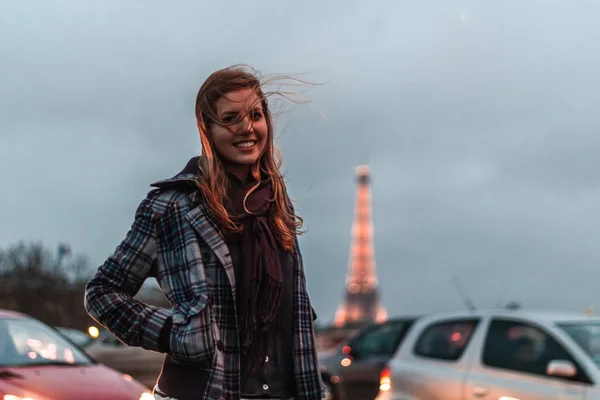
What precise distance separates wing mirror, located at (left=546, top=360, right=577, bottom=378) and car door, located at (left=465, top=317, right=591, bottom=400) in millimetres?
29

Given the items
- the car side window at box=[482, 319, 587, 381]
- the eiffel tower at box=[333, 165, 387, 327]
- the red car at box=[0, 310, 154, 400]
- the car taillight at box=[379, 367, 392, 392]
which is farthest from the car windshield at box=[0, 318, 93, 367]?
the eiffel tower at box=[333, 165, 387, 327]

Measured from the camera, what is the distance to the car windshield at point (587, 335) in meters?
6.45

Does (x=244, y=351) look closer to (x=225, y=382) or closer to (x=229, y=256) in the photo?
(x=225, y=382)

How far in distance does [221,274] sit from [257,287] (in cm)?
11

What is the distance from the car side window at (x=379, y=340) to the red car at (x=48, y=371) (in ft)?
18.6

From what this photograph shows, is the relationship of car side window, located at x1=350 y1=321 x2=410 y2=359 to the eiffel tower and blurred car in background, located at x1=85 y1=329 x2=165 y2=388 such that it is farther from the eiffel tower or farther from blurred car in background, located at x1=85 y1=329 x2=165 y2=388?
the eiffel tower

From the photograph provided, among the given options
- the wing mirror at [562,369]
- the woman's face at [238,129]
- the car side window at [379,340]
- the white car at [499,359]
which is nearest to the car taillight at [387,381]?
the white car at [499,359]

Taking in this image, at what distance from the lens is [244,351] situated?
2.45 m

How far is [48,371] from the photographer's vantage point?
6.28 meters

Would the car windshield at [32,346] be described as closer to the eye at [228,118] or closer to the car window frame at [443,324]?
the car window frame at [443,324]

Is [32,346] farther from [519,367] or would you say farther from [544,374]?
[544,374]

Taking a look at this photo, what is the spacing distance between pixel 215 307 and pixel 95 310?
1.13 ft

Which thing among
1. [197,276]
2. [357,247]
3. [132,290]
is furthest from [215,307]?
[357,247]

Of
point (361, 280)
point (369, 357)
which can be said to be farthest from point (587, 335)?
point (361, 280)
